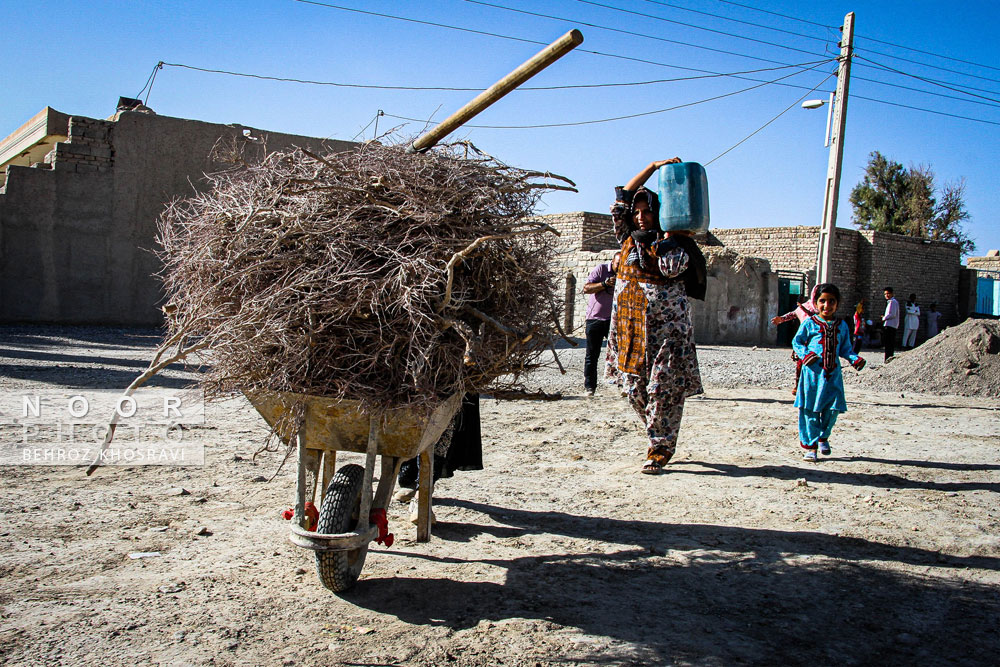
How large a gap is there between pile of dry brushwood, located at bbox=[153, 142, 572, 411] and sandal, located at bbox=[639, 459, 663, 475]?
216 cm

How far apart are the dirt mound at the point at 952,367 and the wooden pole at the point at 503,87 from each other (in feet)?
31.4

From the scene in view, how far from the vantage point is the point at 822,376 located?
557cm

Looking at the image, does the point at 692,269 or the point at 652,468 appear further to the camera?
the point at 652,468

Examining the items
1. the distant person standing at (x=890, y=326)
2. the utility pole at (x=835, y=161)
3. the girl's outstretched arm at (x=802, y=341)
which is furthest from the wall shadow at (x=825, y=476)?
the distant person standing at (x=890, y=326)

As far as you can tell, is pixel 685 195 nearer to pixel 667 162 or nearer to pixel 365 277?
pixel 667 162

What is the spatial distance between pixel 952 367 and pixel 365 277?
10943 mm

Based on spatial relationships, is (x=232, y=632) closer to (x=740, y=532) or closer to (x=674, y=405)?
(x=740, y=532)

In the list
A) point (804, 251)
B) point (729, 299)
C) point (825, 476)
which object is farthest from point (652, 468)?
point (804, 251)

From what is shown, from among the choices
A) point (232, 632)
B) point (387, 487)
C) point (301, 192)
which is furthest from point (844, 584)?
point (301, 192)

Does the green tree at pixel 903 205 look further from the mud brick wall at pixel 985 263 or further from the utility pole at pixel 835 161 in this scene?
the utility pole at pixel 835 161

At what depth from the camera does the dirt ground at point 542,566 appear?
2.50 metres

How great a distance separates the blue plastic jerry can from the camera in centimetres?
469

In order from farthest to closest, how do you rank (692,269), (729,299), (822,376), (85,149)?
1. (729,299)
2. (85,149)
3. (822,376)
4. (692,269)

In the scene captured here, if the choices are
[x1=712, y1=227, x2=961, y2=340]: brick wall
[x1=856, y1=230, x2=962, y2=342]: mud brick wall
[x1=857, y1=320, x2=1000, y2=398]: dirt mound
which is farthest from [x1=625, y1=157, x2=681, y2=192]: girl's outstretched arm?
[x1=856, y1=230, x2=962, y2=342]: mud brick wall
